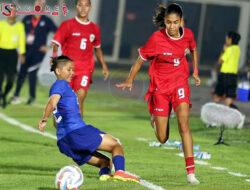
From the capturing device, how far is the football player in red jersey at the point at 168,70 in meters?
9.21

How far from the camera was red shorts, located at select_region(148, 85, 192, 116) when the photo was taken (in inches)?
369

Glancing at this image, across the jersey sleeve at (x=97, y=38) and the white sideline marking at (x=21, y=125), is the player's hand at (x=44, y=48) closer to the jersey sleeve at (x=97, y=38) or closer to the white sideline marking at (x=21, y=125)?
the white sideline marking at (x=21, y=125)

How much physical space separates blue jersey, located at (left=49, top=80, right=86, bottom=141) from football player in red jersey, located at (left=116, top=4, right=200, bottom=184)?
0.88 metres

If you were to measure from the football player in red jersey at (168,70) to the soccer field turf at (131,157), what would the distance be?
0.58 meters

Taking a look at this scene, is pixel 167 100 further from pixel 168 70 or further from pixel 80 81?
pixel 80 81

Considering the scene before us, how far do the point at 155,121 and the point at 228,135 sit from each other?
5.11 metres

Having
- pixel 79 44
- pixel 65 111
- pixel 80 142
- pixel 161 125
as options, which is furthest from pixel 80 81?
pixel 80 142

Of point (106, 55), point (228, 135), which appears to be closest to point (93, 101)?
point (228, 135)

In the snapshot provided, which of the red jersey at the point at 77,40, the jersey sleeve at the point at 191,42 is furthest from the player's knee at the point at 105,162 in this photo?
the red jersey at the point at 77,40

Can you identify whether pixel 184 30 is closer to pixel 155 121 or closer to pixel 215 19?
pixel 155 121

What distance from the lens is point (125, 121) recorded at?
16.5m

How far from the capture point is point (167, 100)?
9.59 meters

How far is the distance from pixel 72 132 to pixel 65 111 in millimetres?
245

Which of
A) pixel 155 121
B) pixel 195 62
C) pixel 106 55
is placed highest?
pixel 195 62
